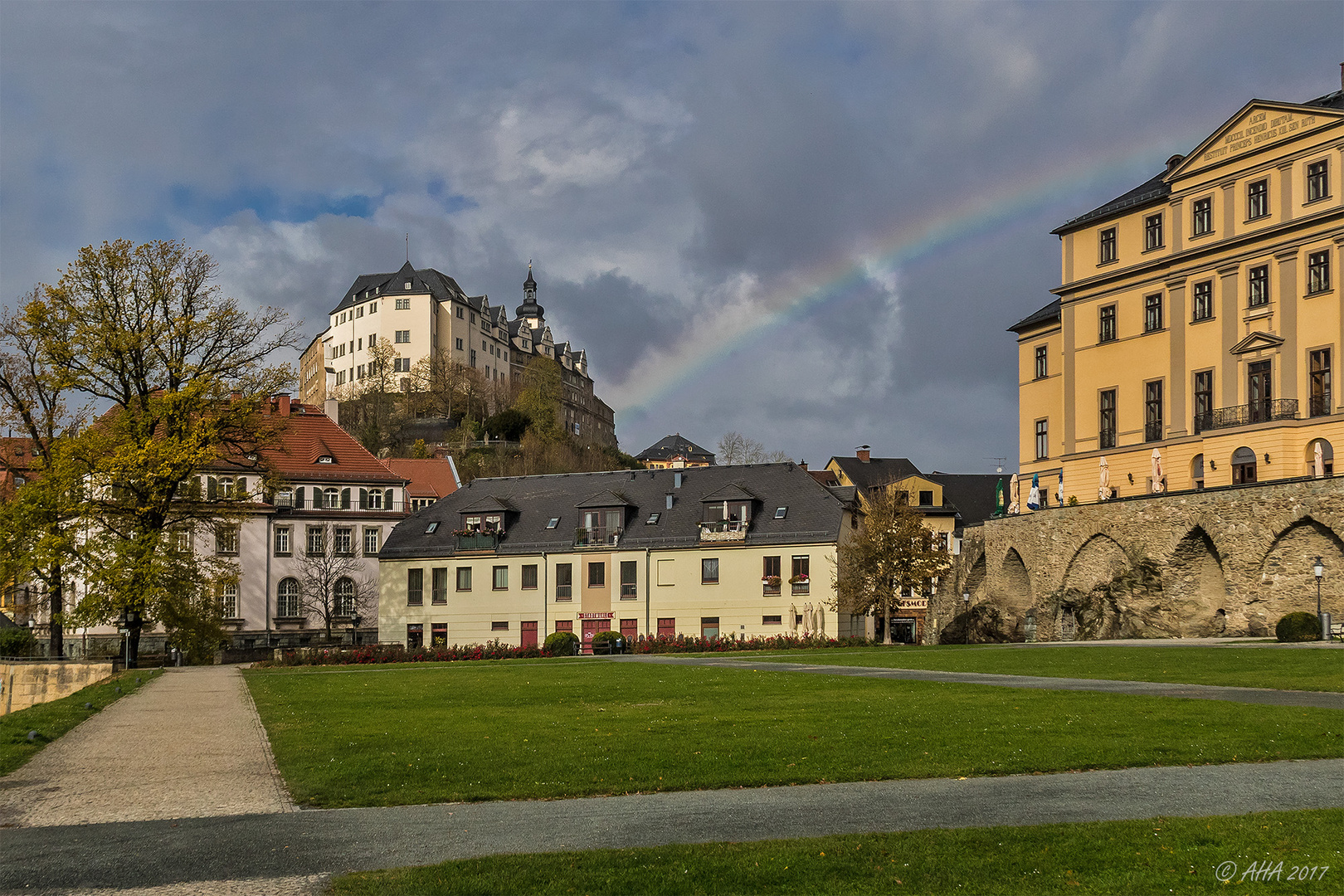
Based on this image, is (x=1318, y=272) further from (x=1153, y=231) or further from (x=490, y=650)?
(x=490, y=650)

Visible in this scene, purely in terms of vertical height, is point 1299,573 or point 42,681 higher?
point 1299,573

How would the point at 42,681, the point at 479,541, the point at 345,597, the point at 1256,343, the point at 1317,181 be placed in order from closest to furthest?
the point at 42,681, the point at 1317,181, the point at 1256,343, the point at 479,541, the point at 345,597

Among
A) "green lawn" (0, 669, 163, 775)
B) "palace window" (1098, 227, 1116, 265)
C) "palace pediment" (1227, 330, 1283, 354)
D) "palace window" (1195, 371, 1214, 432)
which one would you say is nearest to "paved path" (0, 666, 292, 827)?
"green lawn" (0, 669, 163, 775)

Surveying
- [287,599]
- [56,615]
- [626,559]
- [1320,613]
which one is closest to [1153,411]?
[1320,613]

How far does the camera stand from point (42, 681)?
117 ft

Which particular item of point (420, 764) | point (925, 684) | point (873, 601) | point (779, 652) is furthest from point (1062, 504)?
point (420, 764)

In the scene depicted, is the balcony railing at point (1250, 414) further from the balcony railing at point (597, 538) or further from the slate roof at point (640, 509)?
the balcony railing at point (597, 538)

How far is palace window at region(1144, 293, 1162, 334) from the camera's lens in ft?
186

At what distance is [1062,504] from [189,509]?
1534 inches

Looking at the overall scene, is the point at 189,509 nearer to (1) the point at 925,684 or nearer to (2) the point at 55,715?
(2) the point at 55,715

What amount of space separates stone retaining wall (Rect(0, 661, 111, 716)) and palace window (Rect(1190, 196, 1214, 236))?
4832cm

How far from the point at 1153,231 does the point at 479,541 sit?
41.0 m

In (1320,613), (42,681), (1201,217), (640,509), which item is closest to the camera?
(42,681)

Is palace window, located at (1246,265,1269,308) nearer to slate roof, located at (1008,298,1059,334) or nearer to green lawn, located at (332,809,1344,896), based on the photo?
slate roof, located at (1008,298,1059,334)
